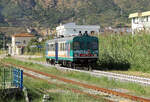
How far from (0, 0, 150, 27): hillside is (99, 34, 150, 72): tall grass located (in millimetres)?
119247

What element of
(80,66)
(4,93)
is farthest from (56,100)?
(80,66)

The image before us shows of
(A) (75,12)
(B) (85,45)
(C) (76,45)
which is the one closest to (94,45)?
(B) (85,45)

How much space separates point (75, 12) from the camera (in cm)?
18638

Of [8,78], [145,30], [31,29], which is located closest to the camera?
[8,78]

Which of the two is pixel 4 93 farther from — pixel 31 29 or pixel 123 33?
pixel 31 29

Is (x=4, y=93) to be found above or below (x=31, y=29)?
below

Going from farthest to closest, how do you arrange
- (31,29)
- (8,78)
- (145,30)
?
(31,29), (145,30), (8,78)

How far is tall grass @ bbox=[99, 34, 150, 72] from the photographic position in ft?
78.1

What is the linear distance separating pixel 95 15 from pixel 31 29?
111 ft

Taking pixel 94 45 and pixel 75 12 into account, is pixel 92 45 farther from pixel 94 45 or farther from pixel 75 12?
pixel 75 12

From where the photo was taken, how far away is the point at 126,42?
26688 millimetres

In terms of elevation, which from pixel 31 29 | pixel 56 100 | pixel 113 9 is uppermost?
pixel 113 9

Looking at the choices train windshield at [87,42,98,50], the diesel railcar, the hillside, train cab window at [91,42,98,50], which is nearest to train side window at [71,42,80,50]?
the diesel railcar

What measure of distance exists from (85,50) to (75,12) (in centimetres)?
Result: 16291
